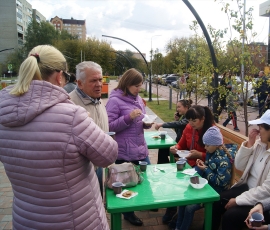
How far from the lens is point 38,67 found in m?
1.42

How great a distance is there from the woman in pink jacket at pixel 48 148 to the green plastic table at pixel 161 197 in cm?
66

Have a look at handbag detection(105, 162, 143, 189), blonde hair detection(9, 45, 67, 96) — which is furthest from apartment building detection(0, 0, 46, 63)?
blonde hair detection(9, 45, 67, 96)

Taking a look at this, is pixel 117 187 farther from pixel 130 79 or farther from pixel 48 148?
pixel 130 79

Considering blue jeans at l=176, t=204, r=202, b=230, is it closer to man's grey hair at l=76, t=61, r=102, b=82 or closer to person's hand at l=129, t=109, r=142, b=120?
person's hand at l=129, t=109, r=142, b=120

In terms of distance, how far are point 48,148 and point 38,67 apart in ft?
1.42

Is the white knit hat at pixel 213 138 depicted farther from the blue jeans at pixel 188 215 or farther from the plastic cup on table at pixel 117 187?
the plastic cup on table at pixel 117 187

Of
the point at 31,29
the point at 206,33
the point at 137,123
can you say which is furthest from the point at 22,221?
the point at 31,29

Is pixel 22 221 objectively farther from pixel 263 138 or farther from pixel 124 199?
pixel 263 138

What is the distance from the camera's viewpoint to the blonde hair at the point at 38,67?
1.34m

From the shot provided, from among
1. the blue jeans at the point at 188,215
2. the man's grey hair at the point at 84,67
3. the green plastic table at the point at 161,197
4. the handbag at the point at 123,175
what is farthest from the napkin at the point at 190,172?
the man's grey hair at the point at 84,67

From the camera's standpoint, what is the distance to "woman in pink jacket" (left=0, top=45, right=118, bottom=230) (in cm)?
131

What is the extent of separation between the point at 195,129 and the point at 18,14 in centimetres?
8616

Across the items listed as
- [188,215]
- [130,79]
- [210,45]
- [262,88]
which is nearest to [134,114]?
[130,79]

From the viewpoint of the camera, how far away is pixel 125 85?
3.21 meters
